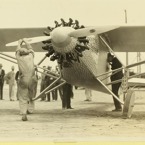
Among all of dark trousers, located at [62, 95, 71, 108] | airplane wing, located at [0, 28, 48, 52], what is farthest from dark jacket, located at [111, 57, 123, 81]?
airplane wing, located at [0, 28, 48, 52]

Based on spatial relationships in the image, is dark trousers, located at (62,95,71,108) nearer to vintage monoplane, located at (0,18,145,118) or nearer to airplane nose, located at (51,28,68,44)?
vintage monoplane, located at (0,18,145,118)

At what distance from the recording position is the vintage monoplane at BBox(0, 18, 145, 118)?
8141mm

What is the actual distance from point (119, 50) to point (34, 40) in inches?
184

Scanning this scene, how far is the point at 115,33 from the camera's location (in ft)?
34.9

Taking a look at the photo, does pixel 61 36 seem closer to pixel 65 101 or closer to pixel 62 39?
pixel 62 39

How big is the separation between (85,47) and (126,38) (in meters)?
3.07

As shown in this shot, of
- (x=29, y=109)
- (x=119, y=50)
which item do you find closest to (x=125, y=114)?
(x=29, y=109)

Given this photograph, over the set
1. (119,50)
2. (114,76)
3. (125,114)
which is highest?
(119,50)

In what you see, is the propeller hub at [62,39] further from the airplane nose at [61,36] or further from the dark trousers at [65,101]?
the dark trousers at [65,101]

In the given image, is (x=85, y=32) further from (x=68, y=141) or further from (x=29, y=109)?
(x=68, y=141)

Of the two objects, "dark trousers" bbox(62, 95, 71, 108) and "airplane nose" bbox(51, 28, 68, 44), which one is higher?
"airplane nose" bbox(51, 28, 68, 44)

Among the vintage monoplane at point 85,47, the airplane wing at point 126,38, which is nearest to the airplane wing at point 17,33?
the vintage monoplane at point 85,47

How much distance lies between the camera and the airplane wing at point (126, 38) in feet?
33.9

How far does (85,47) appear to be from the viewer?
843 centimetres
